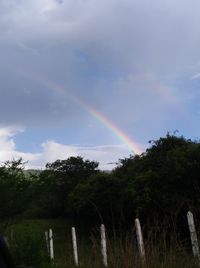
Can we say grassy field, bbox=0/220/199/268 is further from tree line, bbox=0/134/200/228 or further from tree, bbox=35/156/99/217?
tree, bbox=35/156/99/217

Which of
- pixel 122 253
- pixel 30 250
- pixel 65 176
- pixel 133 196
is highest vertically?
pixel 65 176

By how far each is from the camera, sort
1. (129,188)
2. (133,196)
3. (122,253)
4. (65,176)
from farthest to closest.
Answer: (65,176) → (129,188) → (133,196) → (122,253)

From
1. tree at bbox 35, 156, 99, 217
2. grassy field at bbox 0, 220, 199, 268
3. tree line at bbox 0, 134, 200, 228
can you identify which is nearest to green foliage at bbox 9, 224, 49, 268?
grassy field at bbox 0, 220, 199, 268

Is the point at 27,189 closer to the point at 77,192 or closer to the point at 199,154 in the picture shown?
the point at 199,154

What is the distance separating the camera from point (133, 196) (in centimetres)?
3475

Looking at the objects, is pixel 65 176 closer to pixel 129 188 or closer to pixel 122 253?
pixel 129 188

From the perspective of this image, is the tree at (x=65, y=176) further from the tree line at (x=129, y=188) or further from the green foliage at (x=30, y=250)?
the green foliage at (x=30, y=250)

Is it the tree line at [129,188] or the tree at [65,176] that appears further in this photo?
the tree at [65,176]

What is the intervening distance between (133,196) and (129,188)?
167 centimetres

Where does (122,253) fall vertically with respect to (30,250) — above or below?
below

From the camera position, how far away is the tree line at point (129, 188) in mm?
20578

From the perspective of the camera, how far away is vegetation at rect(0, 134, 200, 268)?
11.1 meters

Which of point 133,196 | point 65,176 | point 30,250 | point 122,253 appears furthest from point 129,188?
point 65,176

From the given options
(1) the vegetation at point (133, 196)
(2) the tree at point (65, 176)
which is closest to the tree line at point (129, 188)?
(1) the vegetation at point (133, 196)
